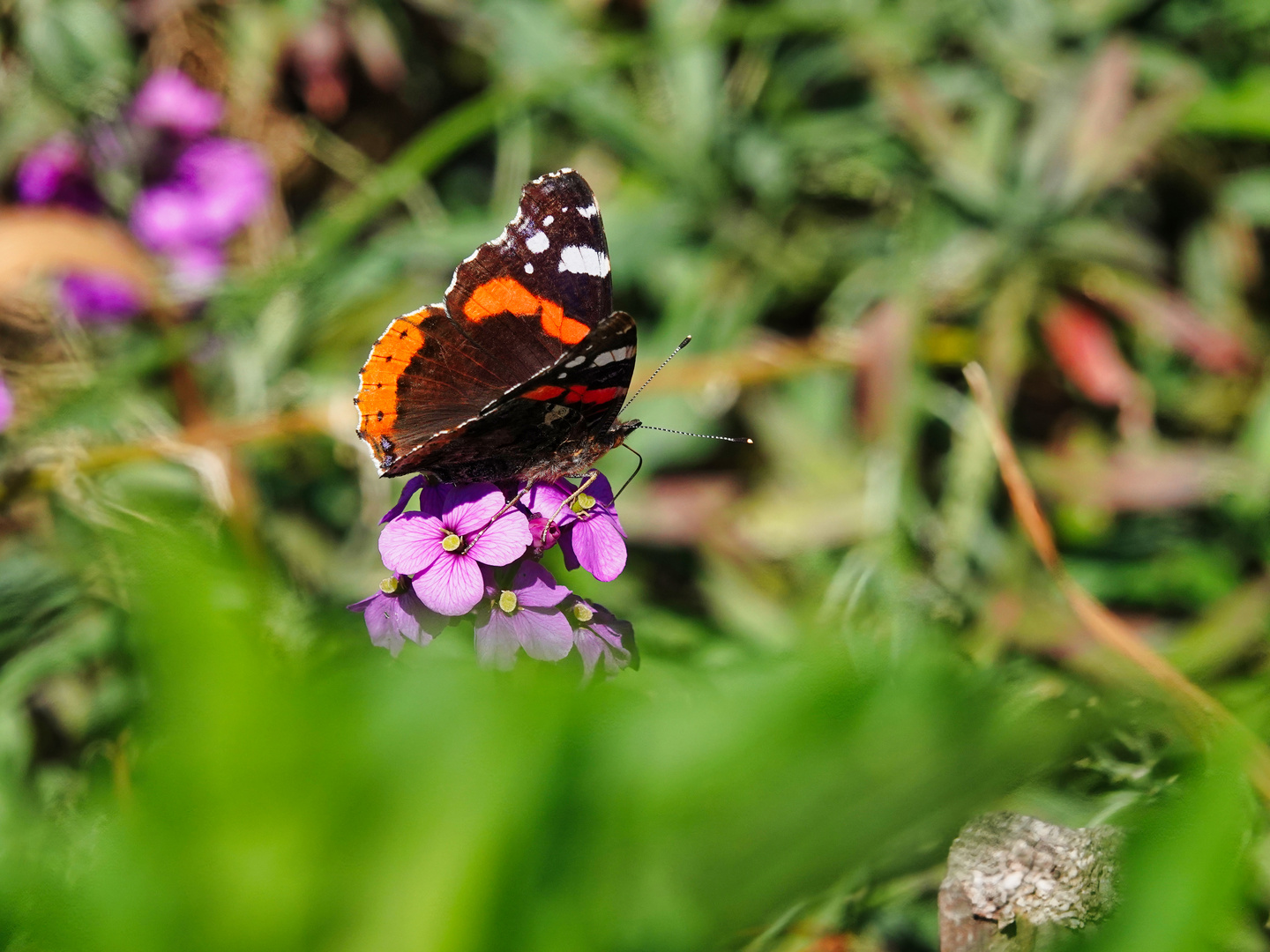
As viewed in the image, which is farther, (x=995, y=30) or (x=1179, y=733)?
(x=995, y=30)

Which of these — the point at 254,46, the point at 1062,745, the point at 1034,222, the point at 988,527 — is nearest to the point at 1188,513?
the point at 988,527

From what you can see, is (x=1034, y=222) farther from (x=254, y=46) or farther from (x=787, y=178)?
(x=254, y=46)

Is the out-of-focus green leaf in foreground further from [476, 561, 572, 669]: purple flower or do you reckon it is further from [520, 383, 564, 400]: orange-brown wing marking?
[520, 383, 564, 400]: orange-brown wing marking

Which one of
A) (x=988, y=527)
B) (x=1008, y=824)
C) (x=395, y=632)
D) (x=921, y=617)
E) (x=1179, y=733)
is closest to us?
(x=1179, y=733)

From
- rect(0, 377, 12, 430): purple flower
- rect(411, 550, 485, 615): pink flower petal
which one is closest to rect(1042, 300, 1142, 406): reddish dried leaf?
rect(411, 550, 485, 615): pink flower petal

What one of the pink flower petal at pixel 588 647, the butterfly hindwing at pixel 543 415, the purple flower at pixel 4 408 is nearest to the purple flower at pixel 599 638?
the pink flower petal at pixel 588 647
